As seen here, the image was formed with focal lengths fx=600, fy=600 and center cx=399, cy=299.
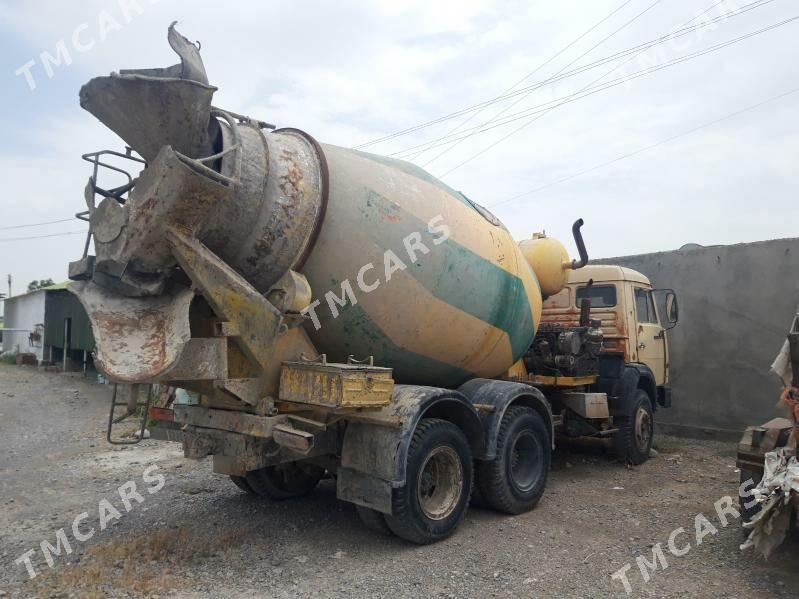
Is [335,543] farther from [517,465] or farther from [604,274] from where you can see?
[604,274]

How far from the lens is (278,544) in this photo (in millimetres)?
4637

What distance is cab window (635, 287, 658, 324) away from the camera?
27.5 ft

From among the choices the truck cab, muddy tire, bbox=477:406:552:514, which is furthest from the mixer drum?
the truck cab

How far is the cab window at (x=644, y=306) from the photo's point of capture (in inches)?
330

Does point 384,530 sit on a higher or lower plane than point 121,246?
lower

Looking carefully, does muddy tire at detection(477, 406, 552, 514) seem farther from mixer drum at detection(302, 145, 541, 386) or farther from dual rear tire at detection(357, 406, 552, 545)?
mixer drum at detection(302, 145, 541, 386)

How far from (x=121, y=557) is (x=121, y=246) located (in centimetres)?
219

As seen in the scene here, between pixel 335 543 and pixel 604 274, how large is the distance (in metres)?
5.29

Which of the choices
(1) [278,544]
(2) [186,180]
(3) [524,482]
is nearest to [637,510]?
(3) [524,482]

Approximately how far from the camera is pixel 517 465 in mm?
5828

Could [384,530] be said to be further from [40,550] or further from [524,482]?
[40,550]

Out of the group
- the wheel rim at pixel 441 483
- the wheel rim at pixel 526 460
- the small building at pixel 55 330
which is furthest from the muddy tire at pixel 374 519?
the small building at pixel 55 330

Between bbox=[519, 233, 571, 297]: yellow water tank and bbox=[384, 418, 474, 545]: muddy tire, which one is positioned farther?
bbox=[519, 233, 571, 297]: yellow water tank

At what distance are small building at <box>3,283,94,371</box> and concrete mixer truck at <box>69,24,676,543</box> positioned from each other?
1370 cm
